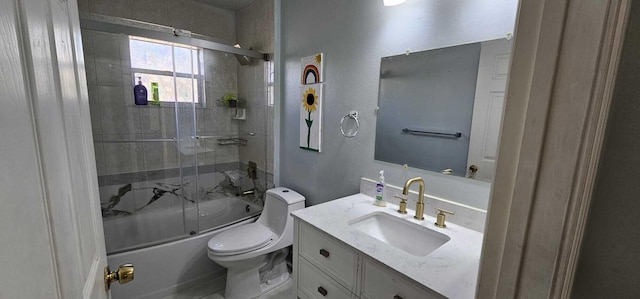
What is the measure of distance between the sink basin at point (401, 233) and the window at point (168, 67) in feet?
6.72

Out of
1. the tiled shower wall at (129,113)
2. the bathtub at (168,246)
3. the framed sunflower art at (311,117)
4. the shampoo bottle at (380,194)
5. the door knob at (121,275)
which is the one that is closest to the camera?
the door knob at (121,275)

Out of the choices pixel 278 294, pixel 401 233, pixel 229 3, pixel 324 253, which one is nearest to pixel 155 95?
pixel 229 3

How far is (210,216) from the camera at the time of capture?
→ 7.84ft

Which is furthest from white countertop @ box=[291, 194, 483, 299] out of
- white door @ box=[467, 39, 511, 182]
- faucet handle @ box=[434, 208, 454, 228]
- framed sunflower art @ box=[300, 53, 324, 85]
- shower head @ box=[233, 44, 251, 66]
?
shower head @ box=[233, 44, 251, 66]

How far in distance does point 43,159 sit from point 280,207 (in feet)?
5.70

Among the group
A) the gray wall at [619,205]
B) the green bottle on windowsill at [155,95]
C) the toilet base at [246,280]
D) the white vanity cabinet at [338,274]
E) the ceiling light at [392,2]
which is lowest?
the toilet base at [246,280]

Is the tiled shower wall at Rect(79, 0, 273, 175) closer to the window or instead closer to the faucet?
the window

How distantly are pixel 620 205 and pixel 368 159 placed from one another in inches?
48.9

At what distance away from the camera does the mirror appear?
1130mm

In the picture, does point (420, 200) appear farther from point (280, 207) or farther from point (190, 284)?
point (190, 284)

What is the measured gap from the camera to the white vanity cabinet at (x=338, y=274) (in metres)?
0.90

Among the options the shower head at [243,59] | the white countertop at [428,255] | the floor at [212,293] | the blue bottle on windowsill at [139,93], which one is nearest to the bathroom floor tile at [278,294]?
the floor at [212,293]

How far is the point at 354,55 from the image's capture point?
1.64m

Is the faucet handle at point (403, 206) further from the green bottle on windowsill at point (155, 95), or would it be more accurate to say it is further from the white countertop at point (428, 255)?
the green bottle on windowsill at point (155, 95)
